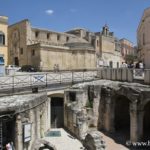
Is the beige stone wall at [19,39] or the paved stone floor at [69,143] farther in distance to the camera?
the beige stone wall at [19,39]

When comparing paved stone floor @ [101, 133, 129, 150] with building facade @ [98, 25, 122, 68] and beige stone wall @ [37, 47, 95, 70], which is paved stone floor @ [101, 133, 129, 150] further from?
building facade @ [98, 25, 122, 68]

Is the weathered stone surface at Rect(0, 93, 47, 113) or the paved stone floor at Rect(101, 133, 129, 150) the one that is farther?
the paved stone floor at Rect(101, 133, 129, 150)

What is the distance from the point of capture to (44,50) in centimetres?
4041

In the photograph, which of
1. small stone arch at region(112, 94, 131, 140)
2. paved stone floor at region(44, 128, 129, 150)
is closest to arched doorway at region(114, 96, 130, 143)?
small stone arch at region(112, 94, 131, 140)

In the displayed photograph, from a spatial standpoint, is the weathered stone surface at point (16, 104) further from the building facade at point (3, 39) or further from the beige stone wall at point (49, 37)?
the beige stone wall at point (49, 37)

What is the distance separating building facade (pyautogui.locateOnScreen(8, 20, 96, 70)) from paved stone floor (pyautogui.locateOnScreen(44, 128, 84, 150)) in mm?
21115

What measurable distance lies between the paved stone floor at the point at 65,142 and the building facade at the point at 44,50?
21115mm

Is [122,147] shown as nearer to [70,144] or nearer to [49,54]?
[70,144]

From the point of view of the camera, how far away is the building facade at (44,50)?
4081 centimetres

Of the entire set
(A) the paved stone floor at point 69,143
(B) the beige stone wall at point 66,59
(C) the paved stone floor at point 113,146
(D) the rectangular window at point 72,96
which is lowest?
(C) the paved stone floor at point 113,146

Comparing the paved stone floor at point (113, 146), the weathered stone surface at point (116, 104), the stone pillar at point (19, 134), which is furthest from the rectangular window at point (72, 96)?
the stone pillar at point (19, 134)

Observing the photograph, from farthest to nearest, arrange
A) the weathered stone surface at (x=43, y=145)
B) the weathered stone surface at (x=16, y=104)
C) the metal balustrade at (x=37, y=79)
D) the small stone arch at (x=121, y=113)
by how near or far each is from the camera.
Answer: the small stone arch at (x=121, y=113), the metal balustrade at (x=37, y=79), the weathered stone surface at (x=43, y=145), the weathered stone surface at (x=16, y=104)

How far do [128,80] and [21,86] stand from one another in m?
9.51

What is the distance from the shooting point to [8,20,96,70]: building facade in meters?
40.8
